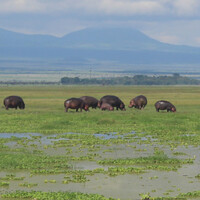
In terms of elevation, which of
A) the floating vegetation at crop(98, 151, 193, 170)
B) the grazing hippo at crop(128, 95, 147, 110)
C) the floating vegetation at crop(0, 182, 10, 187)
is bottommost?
the floating vegetation at crop(0, 182, 10, 187)

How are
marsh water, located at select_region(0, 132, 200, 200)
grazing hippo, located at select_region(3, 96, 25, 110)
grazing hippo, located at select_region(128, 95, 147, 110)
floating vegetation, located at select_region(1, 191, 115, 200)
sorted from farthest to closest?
grazing hippo, located at select_region(128, 95, 147, 110), grazing hippo, located at select_region(3, 96, 25, 110), marsh water, located at select_region(0, 132, 200, 200), floating vegetation, located at select_region(1, 191, 115, 200)

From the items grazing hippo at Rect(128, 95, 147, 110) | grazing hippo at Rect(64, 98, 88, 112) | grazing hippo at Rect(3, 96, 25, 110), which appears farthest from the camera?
grazing hippo at Rect(128, 95, 147, 110)

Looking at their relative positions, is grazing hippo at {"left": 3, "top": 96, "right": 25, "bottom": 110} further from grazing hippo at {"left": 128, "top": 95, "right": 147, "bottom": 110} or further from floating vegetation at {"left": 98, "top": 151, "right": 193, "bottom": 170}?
floating vegetation at {"left": 98, "top": 151, "right": 193, "bottom": 170}

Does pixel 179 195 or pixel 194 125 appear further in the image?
pixel 194 125

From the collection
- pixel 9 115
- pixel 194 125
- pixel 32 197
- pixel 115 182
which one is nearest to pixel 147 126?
pixel 194 125

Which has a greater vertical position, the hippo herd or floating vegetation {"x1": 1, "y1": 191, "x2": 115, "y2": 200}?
the hippo herd

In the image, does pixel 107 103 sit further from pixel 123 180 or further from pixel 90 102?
pixel 123 180

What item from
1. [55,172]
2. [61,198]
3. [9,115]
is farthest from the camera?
[9,115]

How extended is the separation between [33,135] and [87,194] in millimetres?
13037

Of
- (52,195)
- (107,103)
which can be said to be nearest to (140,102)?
(107,103)

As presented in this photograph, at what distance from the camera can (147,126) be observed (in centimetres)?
3089

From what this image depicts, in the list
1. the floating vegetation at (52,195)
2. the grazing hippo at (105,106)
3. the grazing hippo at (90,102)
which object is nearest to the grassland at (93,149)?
the floating vegetation at (52,195)

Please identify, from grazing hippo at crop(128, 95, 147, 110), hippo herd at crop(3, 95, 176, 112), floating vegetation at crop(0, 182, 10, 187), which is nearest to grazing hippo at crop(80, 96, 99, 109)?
hippo herd at crop(3, 95, 176, 112)

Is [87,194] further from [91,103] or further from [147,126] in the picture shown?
[91,103]
